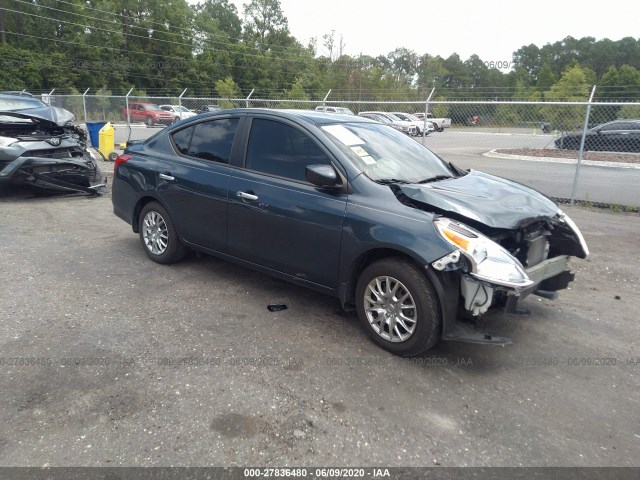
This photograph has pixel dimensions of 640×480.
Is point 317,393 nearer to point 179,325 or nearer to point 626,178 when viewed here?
point 179,325

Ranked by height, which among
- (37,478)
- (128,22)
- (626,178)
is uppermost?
(128,22)

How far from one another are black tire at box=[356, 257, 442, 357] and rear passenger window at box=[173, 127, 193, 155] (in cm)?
245

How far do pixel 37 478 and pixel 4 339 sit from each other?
1.67 meters

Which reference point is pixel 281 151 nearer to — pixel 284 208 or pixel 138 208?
pixel 284 208

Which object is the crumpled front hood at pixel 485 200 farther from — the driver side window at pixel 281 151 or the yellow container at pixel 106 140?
the yellow container at pixel 106 140

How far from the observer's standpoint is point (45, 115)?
8312 mm

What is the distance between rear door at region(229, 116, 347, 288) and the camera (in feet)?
12.5

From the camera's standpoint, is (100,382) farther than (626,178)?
No

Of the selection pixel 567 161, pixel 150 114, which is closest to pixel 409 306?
pixel 567 161

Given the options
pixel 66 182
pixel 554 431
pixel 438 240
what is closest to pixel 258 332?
pixel 438 240

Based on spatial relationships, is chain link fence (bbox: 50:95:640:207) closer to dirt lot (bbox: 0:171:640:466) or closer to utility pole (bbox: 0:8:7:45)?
dirt lot (bbox: 0:171:640:466)

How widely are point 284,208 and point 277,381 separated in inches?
56.4

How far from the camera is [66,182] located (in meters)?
8.27

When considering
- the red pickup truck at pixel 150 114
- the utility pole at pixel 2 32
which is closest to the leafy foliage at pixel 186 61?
the utility pole at pixel 2 32
